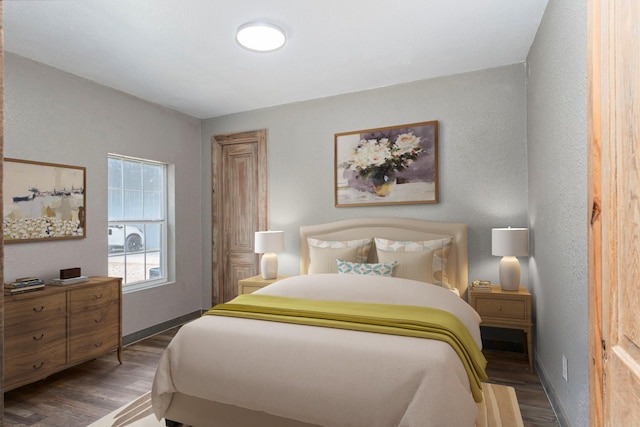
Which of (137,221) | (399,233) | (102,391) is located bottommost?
(102,391)

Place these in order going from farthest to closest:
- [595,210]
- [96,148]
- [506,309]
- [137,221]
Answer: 1. [137,221]
2. [96,148]
3. [506,309]
4. [595,210]

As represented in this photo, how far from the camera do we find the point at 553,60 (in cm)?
236

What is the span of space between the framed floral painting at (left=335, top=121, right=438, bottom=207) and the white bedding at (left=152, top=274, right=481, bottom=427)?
2.08 metres

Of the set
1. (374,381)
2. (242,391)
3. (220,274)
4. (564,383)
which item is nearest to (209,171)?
(220,274)

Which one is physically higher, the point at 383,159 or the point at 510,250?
the point at 383,159

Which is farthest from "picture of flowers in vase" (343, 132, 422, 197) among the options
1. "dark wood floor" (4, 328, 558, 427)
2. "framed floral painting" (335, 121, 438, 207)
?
"dark wood floor" (4, 328, 558, 427)

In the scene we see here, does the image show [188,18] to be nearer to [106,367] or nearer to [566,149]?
[566,149]

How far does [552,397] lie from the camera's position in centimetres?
247

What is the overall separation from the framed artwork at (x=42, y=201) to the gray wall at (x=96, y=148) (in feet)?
0.25

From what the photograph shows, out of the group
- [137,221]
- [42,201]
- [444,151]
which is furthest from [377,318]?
[137,221]

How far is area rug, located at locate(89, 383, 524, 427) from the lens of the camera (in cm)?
230

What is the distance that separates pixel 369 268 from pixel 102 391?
2359mm

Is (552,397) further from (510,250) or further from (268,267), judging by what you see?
(268,267)

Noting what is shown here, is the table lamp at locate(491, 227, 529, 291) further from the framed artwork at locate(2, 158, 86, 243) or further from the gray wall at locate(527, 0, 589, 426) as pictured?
the framed artwork at locate(2, 158, 86, 243)
